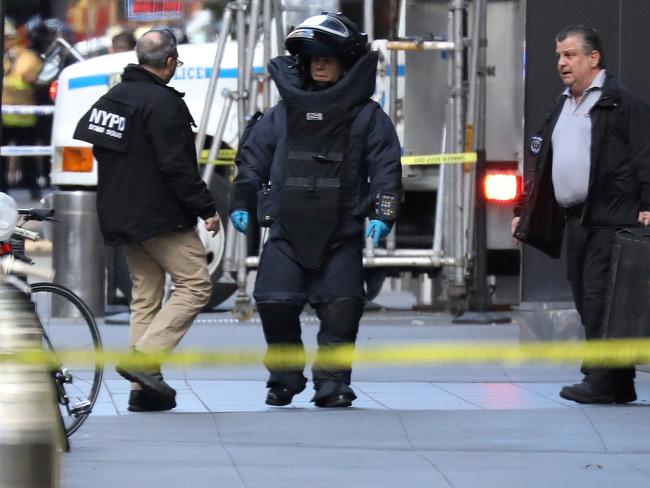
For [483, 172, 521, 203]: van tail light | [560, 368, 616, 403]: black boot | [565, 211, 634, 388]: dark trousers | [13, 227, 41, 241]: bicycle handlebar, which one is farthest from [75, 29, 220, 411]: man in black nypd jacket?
[483, 172, 521, 203]: van tail light

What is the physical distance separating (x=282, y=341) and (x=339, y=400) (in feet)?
1.26

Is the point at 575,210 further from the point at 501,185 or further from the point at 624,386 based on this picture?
the point at 501,185

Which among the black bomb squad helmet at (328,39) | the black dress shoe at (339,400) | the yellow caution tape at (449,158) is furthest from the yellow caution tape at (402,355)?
the yellow caution tape at (449,158)

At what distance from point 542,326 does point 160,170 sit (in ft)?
9.72

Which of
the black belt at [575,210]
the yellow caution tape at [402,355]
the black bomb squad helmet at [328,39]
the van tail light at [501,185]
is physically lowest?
the yellow caution tape at [402,355]

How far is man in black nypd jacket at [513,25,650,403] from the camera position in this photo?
848 centimetres

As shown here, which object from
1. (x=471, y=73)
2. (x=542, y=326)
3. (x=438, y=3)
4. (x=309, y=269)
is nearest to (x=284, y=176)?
(x=309, y=269)

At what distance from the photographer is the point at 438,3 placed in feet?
41.5

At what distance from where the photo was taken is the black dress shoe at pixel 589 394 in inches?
338

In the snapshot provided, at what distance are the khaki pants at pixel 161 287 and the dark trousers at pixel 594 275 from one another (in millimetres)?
1783

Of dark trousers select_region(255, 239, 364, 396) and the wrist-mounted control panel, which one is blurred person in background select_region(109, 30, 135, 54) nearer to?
dark trousers select_region(255, 239, 364, 396)

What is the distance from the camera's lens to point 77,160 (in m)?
12.7

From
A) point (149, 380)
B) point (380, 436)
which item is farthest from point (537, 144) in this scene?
point (149, 380)

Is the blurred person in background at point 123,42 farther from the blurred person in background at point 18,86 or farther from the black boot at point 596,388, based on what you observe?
the black boot at point 596,388
